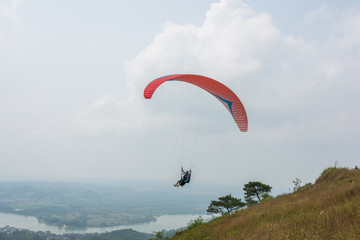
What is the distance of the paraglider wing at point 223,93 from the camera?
15008 millimetres

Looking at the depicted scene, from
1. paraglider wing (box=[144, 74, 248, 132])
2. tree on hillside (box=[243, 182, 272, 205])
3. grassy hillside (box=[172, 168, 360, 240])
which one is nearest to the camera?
grassy hillside (box=[172, 168, 360, 240])

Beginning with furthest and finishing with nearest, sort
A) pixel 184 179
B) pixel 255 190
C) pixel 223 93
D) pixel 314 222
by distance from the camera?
1. pixel 255 190
2. pixel 223 93
3. pixel 184 179
4. pixel 314 222

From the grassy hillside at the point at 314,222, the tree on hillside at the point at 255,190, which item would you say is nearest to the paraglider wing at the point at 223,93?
the grassy hillside at the point at 314,222

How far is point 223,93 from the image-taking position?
16.8 metres

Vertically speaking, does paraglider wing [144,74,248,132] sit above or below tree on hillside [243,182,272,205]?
above

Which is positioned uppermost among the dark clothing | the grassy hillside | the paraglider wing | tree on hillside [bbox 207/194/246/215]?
the paraglider wing

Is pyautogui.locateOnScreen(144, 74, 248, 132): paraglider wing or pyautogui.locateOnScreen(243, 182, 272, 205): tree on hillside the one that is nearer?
pyautogui.locateOnScreen(144, 74, 248, 132): paraglider wing

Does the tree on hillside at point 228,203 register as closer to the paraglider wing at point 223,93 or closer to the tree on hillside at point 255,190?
the tree on hillside at point 255,190

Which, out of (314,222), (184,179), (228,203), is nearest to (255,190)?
(228,203)

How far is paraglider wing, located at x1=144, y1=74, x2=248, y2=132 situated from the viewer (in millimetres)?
15008

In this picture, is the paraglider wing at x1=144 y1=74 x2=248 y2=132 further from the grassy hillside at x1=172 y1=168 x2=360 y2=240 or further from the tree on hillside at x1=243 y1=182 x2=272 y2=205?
the tree on hillside at x1=243 y1=182 x2=272 y2=205

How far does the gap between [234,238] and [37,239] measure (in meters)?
146

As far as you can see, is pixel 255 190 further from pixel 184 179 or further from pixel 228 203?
pixel 184 179

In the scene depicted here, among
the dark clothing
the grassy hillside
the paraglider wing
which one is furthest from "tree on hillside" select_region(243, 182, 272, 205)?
the grassy hillside
